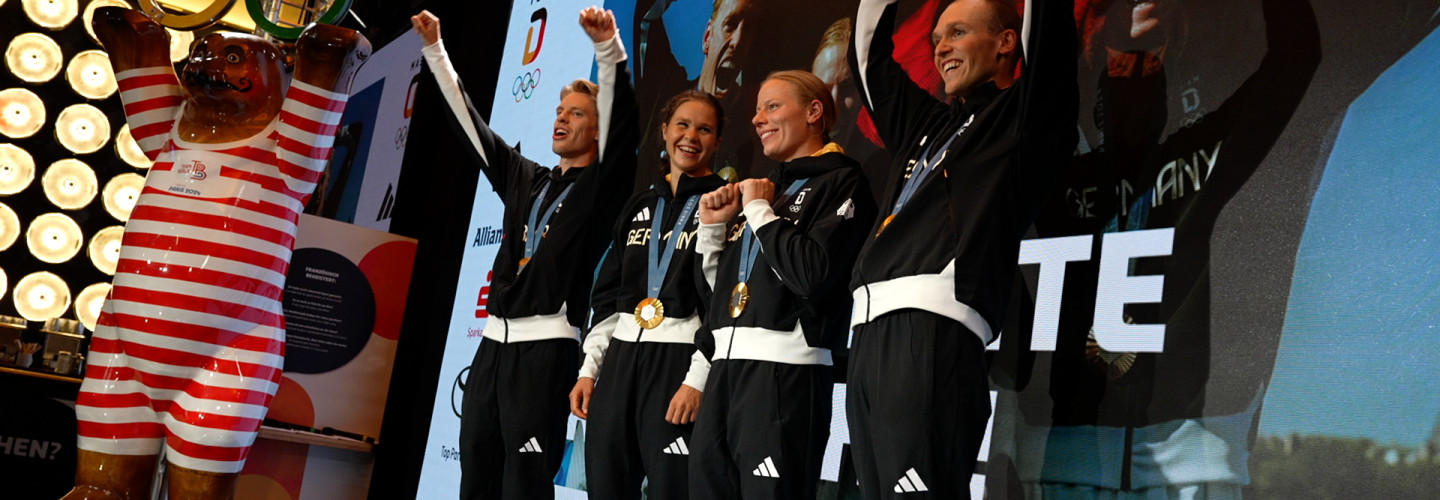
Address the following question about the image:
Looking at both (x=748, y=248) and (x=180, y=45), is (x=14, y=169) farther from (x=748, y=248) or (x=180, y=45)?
(x=748, y=248)

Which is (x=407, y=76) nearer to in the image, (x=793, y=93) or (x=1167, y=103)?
(x=793, y=93)

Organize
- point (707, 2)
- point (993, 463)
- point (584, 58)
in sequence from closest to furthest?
point (993, 463) < point (707, 2) < point (584, 58)

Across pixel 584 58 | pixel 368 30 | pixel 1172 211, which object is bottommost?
pixel 1172 211

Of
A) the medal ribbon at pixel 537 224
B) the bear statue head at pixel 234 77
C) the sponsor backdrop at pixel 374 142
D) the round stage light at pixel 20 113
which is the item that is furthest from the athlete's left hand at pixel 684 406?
the round stage light at pixel 20 113

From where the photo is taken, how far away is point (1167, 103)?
2623 mm

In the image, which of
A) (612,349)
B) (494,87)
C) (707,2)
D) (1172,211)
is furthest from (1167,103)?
(494,87)

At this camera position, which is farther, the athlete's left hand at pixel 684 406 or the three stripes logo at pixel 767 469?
the athlete's left hand at pixel 684 406

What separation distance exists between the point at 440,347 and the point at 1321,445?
438cm

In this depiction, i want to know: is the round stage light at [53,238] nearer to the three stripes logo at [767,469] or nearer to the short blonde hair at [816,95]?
the short blonde hair at [816,95]

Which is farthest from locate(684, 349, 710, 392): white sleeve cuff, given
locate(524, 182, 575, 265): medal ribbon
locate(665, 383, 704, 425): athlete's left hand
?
locate(524, 182, 575, 265): medal ribbon

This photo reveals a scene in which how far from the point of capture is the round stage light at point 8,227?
6.28 m

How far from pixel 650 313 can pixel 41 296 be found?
4.88m

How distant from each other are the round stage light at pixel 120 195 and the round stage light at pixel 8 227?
463 millimetres

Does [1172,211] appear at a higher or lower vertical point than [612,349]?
higher
